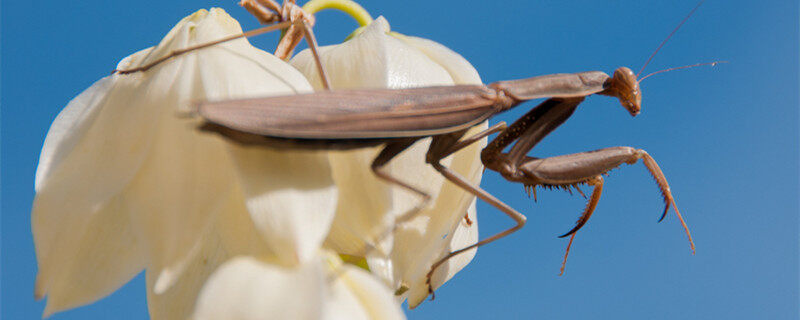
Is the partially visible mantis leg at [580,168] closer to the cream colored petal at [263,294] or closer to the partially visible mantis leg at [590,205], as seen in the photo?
the partially visible mantis leg at [590,205]

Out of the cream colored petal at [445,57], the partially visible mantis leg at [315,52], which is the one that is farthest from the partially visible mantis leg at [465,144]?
the partially visible mantis leg at [315,52]

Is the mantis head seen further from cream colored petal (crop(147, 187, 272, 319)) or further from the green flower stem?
cream colored petal (crop(147, 187, 272, 319))

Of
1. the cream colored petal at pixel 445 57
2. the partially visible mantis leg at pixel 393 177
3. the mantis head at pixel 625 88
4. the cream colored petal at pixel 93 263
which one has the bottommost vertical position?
the cream colored petal at pixel 93 263

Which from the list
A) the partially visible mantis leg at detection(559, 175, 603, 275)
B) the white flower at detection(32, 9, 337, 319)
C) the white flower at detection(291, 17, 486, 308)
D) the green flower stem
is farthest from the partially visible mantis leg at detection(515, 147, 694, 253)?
the white flower at detection(32, 9, 337, 319)

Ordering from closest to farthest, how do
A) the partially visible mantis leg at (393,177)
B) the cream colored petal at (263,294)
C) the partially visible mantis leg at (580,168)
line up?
the cream colored petal at (263,294)
the partially visible mantis leg at (393,177)
the partially visible mantis leg at (580,168)

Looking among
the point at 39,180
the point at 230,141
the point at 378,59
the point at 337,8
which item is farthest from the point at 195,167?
the point at 337,8

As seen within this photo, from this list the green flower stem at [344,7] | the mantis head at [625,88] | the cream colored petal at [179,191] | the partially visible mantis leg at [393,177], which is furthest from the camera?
the mantis head at [625,88]

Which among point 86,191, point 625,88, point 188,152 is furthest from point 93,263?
point 625,88

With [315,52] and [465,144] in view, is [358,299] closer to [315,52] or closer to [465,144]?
[315,52]
